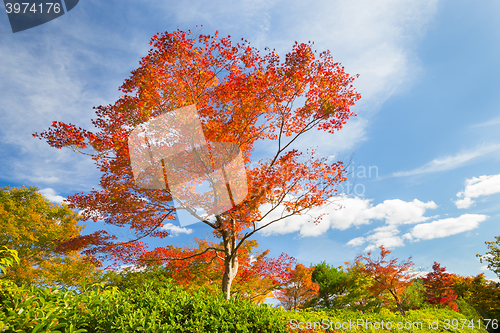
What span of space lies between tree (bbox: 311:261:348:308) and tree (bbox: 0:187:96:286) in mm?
16253

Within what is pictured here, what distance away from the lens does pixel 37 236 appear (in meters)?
17.8

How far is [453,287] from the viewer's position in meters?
17.9

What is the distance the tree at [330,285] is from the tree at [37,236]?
53.3 ft

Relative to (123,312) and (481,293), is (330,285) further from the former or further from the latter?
(123,312)

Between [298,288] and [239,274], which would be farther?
[298,288]

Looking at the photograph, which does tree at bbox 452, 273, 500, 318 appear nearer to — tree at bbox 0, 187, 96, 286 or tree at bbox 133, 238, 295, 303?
tree at bbox 133, 238, 295, 303

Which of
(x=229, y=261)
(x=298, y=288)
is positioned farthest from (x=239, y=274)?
(x=298, y=288)

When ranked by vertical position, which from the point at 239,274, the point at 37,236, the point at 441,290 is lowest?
the point at 441,290

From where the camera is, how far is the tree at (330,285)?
64.7 ft

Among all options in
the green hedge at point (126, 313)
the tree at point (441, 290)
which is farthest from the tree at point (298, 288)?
the green hedge at point (126, 313)

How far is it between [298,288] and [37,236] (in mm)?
18055

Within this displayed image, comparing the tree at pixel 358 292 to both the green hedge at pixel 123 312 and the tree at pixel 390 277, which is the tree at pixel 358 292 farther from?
the green hedge at pixel 123 312

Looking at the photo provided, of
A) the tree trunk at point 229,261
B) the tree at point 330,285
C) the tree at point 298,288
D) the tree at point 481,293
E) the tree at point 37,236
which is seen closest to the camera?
the tree trunk at point 229,261

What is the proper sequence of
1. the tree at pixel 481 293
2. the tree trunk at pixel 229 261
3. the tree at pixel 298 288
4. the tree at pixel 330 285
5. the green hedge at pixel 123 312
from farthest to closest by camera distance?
the tree at pixel 330 285, the tree at pixel 298 288, the tree at pixel 481 293, the tree trunk at pixel 229 261, the green hedge at pixel 123 312
